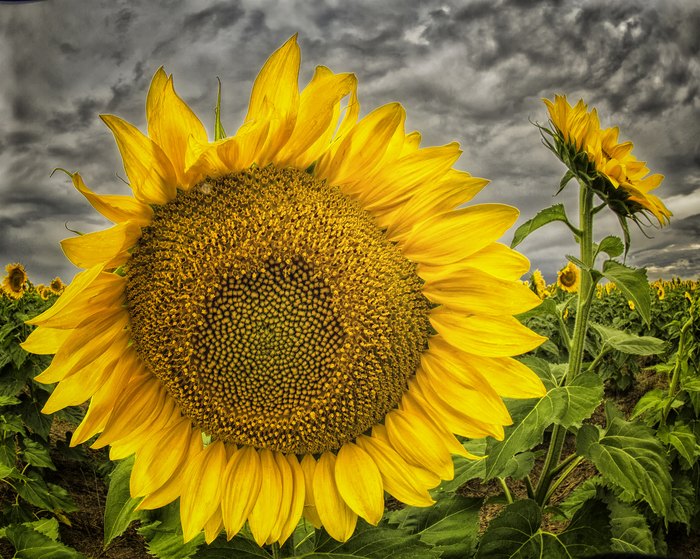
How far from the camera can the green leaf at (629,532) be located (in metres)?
2.67

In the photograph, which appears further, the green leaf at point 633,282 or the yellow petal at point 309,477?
the green leaf at point 633,282

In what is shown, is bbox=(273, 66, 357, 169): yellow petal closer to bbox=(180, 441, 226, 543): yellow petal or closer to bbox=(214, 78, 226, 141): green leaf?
bbox=(214, 78, 226, 141): green leaf

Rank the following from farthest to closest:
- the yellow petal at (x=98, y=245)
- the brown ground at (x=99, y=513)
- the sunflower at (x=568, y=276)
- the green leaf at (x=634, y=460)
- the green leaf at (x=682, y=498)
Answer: the sunflower at (x=568, y=276) → the brown ground at (x=99, y=513) → the green leaf at (x=682, y=498) → the green leaf at (x=634, y=460) → the yellow petal at (x=98, y=245)

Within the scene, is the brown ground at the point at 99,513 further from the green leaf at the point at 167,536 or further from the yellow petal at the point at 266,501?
the yellow petal at the point at 266,501

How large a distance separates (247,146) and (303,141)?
0.09m

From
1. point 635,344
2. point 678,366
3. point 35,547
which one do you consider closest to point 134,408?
point 35,547

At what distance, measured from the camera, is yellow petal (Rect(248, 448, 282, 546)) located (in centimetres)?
108

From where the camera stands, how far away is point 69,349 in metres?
1.02

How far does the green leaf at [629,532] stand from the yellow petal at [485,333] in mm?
1973

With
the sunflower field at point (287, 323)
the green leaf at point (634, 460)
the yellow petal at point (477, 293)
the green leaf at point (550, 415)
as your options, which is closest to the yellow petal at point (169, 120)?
the sunflower field at point (287, 323)

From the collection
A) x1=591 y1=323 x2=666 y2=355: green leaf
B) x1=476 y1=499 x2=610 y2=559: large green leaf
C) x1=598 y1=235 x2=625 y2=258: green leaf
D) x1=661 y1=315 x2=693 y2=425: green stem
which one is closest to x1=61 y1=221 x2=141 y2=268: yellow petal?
x1=476 y1=499 x2=610 y2=559: large green leaf

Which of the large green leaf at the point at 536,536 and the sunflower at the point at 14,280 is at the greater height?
the sunflower at the point at 14,280

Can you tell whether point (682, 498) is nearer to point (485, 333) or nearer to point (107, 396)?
point (485, 333)

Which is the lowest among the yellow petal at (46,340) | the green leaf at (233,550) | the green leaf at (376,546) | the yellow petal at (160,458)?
the green leaf at (376,546)
